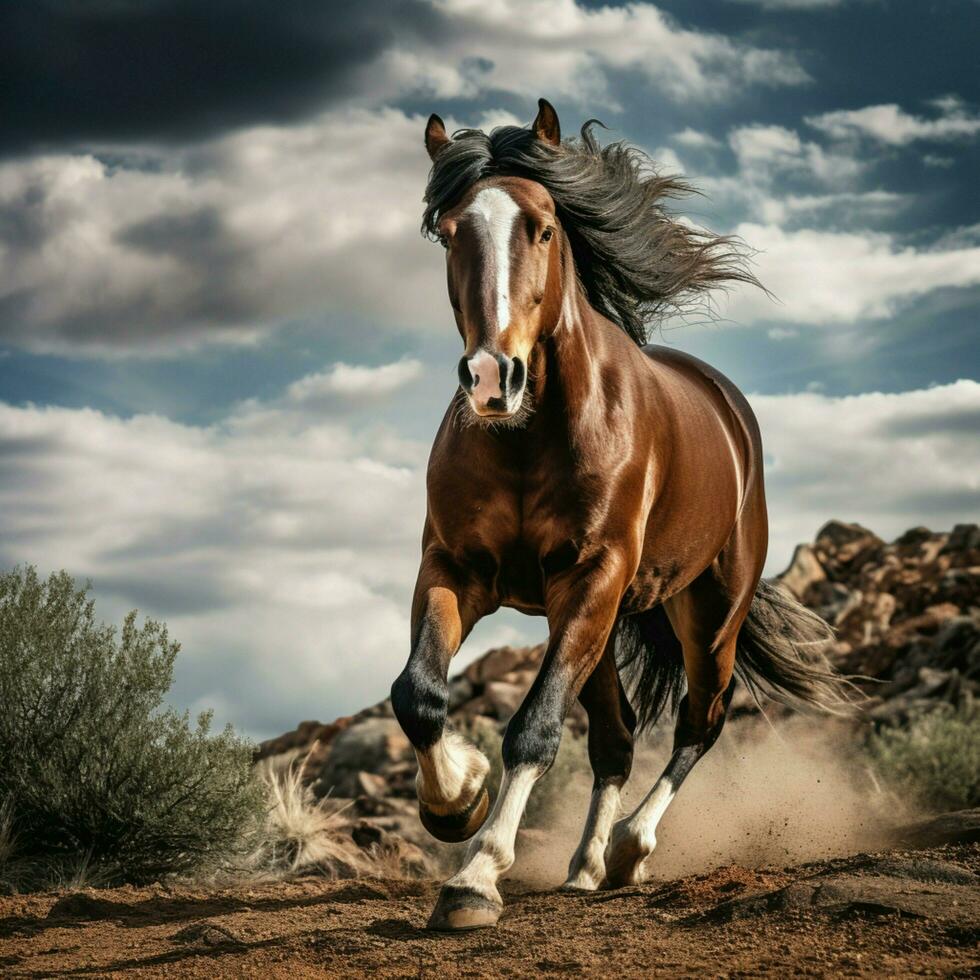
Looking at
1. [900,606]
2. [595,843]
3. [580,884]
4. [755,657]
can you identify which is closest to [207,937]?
[580,884]

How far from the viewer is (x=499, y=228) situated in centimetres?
431

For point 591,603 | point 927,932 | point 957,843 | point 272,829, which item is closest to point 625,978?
point 927,932

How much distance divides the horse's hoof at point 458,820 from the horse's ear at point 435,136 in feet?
8.92

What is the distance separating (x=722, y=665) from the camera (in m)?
6.61

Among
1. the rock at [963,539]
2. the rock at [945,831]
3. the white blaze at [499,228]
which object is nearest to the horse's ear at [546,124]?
the white blaze at [499,228]

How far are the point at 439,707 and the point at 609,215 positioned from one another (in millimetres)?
2384

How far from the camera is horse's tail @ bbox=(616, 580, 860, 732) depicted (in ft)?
23.5

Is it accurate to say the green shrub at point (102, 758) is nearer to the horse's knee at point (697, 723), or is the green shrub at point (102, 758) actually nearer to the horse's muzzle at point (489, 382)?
the horse's knee at point (697, 723)

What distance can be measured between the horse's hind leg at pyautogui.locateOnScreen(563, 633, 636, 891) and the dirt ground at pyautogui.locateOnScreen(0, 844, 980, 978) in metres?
0.37

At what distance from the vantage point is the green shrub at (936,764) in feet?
35.3

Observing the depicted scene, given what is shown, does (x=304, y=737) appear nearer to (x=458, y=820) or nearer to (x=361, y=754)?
(x=361, y=754)

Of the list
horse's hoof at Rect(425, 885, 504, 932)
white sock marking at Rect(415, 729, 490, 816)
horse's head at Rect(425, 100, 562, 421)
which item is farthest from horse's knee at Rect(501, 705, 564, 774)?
horse's head at Rect(425, 100, 562, 421)

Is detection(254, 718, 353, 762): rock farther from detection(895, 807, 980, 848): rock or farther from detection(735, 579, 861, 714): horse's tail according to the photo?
detection(895, 807, 980, 848): rock

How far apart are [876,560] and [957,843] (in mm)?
12609
